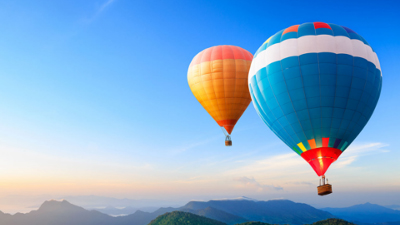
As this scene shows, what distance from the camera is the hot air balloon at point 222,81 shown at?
36219mm

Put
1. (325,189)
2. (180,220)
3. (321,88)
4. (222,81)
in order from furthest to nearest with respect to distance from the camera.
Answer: (180,220) < (222,81) < (321,88) < (325,189)

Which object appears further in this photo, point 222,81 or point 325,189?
point 222,81

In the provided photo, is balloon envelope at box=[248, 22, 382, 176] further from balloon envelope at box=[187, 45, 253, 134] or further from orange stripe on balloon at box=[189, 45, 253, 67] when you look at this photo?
orange stripe on balloon at box=[189, 45, 253, 67]

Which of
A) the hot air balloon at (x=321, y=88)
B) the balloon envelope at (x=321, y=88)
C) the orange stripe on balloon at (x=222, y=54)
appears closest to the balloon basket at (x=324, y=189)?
the hot air balloon at (x=321, y=88)

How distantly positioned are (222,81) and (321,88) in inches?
581

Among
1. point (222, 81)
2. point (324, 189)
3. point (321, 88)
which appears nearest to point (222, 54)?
point (222, 81)

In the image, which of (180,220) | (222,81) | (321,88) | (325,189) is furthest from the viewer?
(180,220)

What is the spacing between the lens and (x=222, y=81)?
119 ft

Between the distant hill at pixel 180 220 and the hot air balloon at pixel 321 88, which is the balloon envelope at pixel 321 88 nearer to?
the hot air balloon at pixel 321 88

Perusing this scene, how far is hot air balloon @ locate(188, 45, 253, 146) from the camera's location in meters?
36.2

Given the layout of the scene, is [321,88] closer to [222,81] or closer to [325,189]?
[325,189]

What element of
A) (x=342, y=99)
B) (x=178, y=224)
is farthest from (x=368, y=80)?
(x=178, y=224)

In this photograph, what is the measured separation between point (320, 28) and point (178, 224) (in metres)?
149

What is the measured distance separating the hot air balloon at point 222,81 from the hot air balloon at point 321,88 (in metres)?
11.2
